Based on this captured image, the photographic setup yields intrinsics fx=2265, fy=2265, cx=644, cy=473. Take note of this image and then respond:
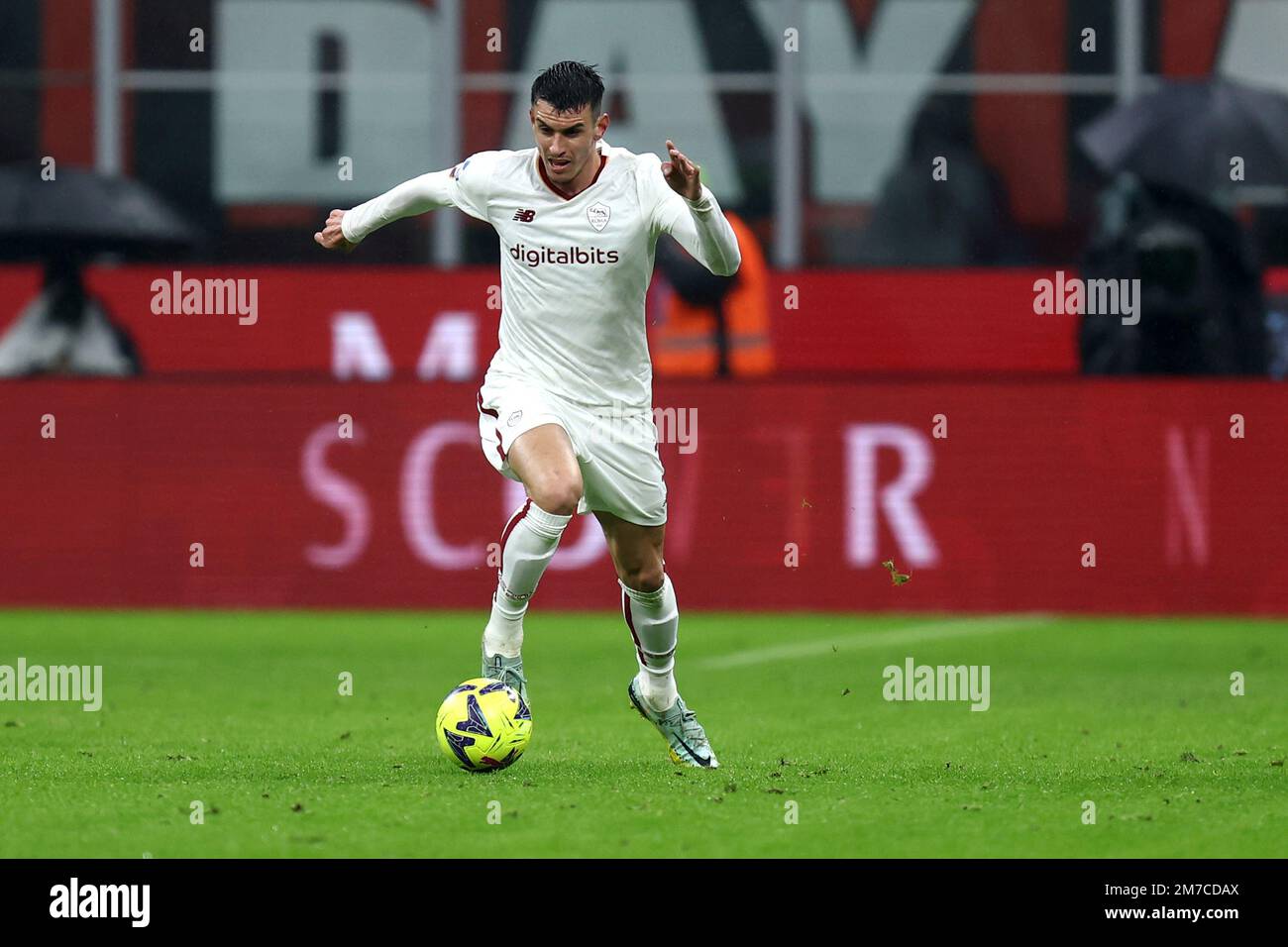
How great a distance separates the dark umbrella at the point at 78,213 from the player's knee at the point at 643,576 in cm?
948

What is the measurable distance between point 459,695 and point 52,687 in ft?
10.5

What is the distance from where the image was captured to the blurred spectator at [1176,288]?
1473 centimetres

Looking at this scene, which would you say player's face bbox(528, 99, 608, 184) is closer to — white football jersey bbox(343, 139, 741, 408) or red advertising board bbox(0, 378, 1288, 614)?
white football jersey bbox(343, 139, 741, 408)

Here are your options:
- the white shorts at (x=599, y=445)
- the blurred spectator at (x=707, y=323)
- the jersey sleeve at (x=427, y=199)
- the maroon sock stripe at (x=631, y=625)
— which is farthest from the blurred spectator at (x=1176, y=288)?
the jersey sleeve at (x=427, y=199)

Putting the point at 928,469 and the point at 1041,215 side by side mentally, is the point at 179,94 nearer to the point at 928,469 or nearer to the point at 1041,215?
the point at 1041,215

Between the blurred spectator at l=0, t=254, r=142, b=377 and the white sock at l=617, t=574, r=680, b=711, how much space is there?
28.0 feet

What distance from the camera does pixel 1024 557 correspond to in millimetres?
12367

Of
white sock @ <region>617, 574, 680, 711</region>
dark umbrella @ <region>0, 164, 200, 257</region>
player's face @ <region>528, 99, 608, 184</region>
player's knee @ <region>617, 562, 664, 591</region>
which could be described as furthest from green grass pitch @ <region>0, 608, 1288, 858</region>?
dark umbrella @ <region>0, 164, 200, 257</region>

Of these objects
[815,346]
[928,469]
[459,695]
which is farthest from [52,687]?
[815,346]

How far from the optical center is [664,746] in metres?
7.55

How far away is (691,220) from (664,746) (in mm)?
1854

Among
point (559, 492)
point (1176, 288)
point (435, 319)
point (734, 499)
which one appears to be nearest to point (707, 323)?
point (435, 319)

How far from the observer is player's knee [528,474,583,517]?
21.9ft

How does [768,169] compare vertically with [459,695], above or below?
above
